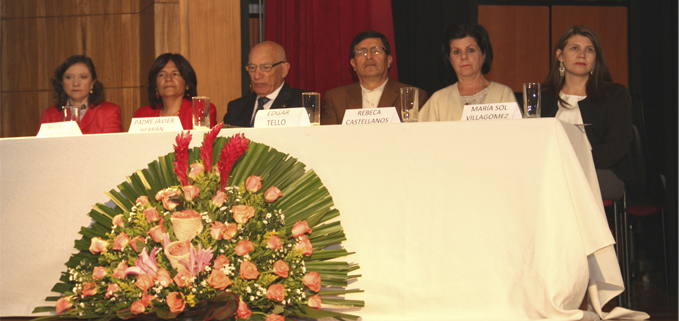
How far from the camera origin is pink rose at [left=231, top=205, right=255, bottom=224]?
1.52m

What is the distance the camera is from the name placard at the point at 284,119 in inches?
77.5

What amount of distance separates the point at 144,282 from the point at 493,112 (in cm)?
105

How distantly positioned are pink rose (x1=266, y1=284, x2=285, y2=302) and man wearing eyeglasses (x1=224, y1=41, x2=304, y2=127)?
1.73m

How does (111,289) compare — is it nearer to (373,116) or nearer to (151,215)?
(151,215)

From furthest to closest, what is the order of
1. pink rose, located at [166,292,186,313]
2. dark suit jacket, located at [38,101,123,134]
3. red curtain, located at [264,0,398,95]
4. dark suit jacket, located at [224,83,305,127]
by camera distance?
red curtain, located at [264,0,398,95], dark suit jacket, located at [224,83,305,127], dark suit jacket, located at [38,101,123,134], pink rose, located at [166,292,186,313]

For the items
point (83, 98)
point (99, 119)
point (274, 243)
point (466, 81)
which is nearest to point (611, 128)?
point (466, 81)

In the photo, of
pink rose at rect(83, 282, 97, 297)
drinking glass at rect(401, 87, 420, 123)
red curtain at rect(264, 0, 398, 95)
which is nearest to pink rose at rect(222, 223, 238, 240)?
pink rose at rect(83, 282, 97, 297)

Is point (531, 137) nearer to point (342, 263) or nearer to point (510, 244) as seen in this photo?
point (510, 244)

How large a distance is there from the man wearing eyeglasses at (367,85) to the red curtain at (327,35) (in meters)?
0.61

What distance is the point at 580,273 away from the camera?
5.52 ft

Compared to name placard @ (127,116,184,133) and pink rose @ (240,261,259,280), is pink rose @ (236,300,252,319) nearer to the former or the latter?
pink rose @ (240,261,259,280)

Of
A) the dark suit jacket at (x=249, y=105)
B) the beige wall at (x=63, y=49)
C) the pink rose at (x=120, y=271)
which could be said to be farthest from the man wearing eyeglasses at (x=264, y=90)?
the pink rose at (x=120, y=271)

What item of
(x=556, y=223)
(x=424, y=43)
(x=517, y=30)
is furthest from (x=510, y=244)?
(x=517, y=30)

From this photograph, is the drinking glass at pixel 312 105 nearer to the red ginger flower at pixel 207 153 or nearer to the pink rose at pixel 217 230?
the red ginger flower at pixel 207 153
